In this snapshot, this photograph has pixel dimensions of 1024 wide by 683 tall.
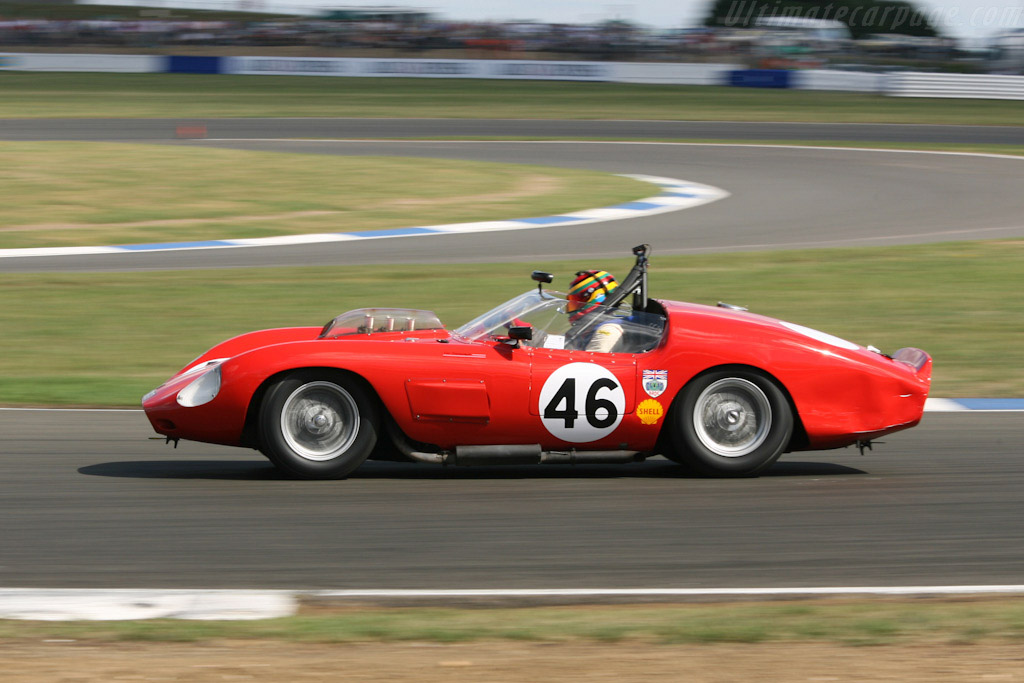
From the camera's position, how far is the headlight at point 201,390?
5.77m

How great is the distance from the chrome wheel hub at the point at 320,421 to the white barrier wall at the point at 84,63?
4114 cm

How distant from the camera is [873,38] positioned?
150ft

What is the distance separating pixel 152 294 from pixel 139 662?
842 centimetres

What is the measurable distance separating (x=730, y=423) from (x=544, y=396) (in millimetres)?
945

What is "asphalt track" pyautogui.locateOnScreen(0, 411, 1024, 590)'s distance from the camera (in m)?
4.62

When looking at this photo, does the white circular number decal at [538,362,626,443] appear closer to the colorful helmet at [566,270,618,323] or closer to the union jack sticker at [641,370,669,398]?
the union jack sticker at [641,370,669,398]

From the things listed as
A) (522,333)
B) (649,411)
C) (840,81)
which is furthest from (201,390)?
(840,81)

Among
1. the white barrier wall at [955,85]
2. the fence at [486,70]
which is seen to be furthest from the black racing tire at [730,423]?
the fence at [486,70]

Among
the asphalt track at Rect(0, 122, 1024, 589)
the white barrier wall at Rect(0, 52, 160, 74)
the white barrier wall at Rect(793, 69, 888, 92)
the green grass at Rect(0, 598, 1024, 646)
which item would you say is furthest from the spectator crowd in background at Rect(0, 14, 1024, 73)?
the green grass at Rect(0, 598, 1024, 646)

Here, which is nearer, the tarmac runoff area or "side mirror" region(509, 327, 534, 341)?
the tarmac runoff area

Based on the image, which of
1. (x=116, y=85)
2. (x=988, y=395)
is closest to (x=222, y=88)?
(x=116, y=85)

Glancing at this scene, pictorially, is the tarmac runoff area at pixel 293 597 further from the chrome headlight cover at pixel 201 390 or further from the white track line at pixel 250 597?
the chrome headlight cover at pixel 201 390

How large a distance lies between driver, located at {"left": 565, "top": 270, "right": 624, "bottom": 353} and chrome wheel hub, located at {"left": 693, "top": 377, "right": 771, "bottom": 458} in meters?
0.55

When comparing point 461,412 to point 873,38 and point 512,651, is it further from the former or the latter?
point 873,38
